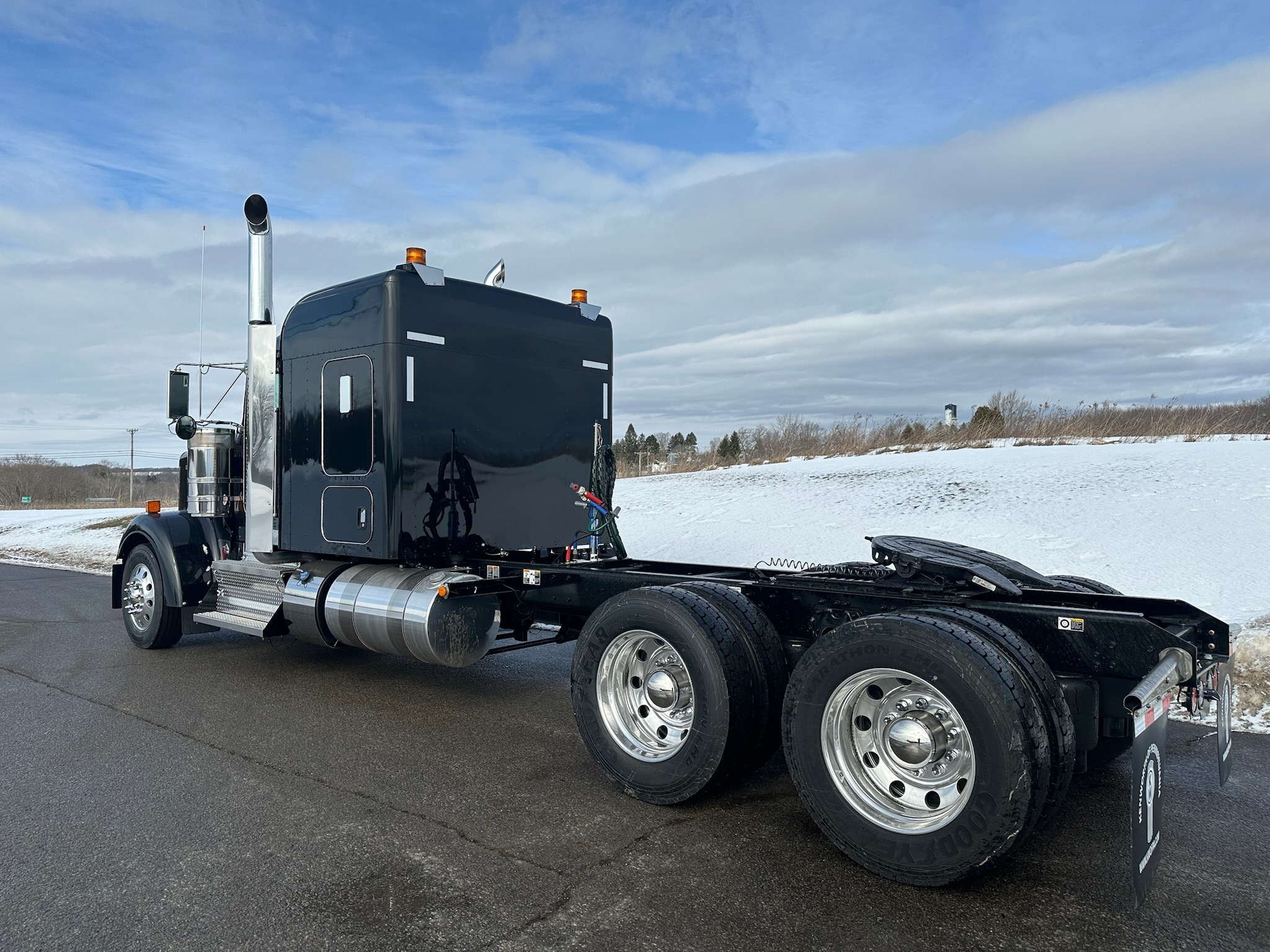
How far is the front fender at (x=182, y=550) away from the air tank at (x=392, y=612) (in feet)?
5.08

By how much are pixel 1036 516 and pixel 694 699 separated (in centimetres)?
1003

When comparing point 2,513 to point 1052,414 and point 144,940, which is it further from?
point 144,940

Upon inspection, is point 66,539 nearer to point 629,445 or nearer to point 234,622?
point 234,622

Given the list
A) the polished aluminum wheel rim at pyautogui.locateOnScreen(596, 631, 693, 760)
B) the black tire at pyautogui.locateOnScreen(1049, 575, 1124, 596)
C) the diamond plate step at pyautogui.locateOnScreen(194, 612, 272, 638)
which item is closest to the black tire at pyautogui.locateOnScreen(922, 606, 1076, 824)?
the polished aluminum wheel rim at pyautogui.locateOnScreen(596, 631, 693, 760)

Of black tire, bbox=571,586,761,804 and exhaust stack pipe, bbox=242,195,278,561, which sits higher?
exhaust stack pipe, bbox=242,195,278,561

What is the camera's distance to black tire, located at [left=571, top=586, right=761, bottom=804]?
13.3ft

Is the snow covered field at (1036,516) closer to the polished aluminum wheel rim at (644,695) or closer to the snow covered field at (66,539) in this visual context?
the snow covered field at (66,539)

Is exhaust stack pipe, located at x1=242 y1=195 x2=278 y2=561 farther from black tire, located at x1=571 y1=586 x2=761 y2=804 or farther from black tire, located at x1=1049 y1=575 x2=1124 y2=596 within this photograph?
black tire, located at x1=1049 y1=575 x2=1124 y2=596

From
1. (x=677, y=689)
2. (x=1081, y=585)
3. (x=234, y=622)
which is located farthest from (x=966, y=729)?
(x=234, y=622)

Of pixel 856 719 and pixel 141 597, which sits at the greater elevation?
pixel 856 719

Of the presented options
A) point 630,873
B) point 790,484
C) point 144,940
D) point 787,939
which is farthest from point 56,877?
point 790,484

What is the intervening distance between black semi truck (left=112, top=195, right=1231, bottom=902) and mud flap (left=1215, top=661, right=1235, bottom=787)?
0.02 metres

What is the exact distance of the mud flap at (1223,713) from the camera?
3777 millimetres

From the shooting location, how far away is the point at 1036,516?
41.3 ft
